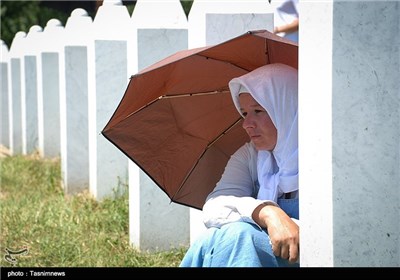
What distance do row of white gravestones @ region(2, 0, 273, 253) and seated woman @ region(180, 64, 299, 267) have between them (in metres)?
1.24

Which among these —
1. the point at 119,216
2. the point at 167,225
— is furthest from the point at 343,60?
the point at 119,216

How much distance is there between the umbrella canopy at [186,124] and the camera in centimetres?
477

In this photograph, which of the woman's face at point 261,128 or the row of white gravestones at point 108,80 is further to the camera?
the row of white gravestones at point 108,80

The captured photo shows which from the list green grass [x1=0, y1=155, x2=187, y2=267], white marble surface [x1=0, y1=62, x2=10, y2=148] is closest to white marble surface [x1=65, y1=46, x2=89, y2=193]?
green grass [x1=0, y1=155, x2=187, y2=267]

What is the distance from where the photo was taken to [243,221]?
13.2 feet

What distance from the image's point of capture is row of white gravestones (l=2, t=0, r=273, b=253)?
225 inches

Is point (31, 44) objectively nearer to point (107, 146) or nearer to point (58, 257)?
point (107, 146)

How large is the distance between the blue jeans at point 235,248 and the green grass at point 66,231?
2054mm

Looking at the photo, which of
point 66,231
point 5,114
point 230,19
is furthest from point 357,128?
point 5,114

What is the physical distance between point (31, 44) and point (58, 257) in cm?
726

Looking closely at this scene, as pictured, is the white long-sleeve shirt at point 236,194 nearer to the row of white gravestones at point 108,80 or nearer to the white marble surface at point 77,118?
the row of white gravestones at point 108,80

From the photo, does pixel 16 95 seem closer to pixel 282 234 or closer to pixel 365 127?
pixel 282 234

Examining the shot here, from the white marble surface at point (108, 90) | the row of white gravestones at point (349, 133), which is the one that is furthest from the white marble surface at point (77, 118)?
the row of white gravestones at point (349, 133)

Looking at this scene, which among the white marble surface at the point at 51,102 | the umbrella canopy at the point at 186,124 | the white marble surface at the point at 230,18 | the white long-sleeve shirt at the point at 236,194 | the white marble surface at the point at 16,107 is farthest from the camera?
the white marble surface at the point at 16,107
